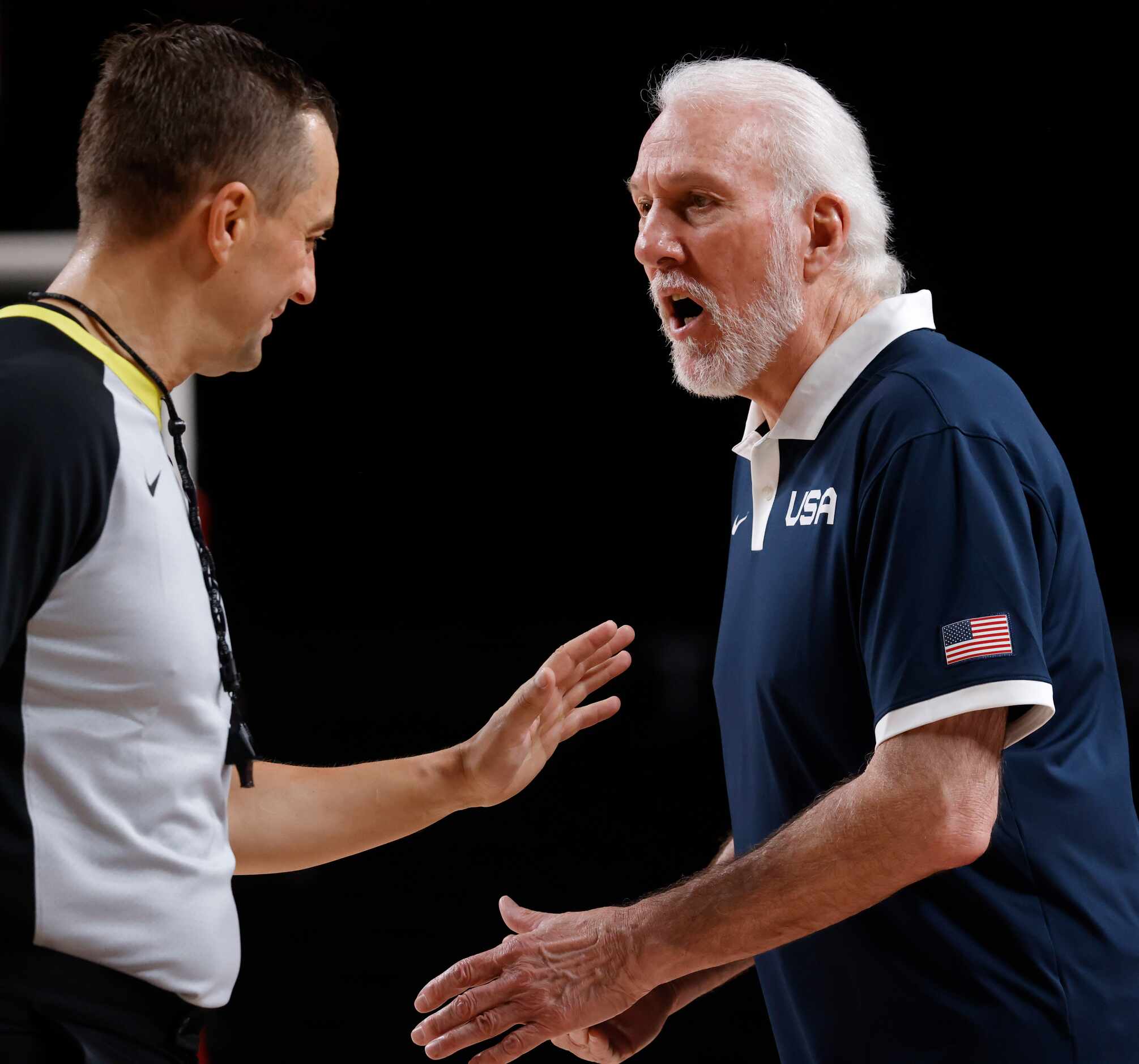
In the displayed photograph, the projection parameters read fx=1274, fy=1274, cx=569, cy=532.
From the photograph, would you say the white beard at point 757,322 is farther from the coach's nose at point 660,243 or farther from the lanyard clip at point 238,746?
the lanyard clip at point 238,746

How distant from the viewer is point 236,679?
4.29ft

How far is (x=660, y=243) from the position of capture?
1.77 metres

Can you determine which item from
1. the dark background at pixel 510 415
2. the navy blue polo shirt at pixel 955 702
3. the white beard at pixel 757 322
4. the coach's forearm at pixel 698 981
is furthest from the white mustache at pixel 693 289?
the dark background at pixel 510 415

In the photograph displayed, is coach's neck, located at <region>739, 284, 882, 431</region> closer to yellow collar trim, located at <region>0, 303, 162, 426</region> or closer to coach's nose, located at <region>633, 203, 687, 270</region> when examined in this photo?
coach's nose, located at <region>633, 203, 687, 270</region>

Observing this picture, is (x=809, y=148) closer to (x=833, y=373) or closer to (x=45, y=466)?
(x=833, y=373)

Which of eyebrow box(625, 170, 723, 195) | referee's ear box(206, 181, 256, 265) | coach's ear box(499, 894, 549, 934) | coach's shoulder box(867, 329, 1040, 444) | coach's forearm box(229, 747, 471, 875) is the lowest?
coach's ear box(499, 894, 549, 934)

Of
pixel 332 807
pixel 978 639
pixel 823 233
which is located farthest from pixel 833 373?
pixel 332 807

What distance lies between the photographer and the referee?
1085 mm

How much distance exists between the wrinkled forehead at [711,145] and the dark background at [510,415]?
2.33 meters

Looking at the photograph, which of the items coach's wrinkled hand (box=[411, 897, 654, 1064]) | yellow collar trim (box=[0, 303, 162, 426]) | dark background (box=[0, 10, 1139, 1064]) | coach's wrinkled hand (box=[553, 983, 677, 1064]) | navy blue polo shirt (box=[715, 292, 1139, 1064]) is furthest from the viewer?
dark background (box=[0, 10, 1139, 1064])

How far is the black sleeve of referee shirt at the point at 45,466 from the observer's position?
104 cm

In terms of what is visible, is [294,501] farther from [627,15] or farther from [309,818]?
[309,818]

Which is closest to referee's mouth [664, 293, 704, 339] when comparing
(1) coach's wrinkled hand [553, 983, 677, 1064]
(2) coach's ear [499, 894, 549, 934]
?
(2) coach's ear [499, 894, 549, 934]

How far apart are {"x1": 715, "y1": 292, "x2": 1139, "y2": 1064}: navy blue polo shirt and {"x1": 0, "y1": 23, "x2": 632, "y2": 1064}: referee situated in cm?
64
